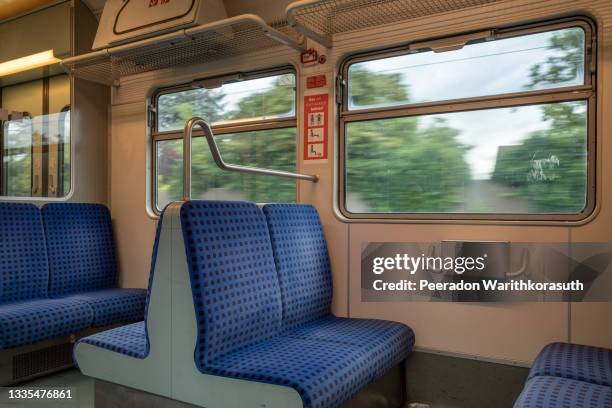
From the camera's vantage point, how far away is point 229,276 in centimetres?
229

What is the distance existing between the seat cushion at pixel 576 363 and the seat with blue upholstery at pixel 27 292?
2884 millimetres

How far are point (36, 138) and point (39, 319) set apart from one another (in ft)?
6.21

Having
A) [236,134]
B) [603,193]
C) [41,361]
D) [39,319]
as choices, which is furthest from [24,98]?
[603,193]

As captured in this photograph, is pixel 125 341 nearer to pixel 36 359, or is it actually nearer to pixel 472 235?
pixel 36 359

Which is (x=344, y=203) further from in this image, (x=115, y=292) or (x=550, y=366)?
(x=115, y=292)

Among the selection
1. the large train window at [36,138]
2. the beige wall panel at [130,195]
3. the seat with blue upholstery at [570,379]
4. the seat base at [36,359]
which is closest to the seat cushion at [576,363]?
the seat with blue upholstery at [570,379]

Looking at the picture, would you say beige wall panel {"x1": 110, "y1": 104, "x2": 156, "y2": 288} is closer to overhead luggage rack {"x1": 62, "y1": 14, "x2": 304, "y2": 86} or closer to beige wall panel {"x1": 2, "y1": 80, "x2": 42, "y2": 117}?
overhead luggage rack {"x1": 62, "y1": 14, "x2": 304, "y2": 86}

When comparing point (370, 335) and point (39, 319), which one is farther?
point (39, 319)

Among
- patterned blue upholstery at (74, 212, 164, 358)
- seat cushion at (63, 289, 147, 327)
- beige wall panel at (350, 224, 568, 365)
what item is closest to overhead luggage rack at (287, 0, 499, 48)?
beige wall panel at (350, 224, 568, 365)

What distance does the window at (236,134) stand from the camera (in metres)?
3.71

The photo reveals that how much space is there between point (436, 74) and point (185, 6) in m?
1.80

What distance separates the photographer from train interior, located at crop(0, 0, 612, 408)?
2268mm

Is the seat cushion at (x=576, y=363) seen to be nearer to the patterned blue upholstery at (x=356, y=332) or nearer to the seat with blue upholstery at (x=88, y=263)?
the patterned blue upholstery at (x=356, y=332)

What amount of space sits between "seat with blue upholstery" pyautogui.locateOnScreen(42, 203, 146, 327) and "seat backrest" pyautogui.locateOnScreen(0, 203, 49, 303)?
0.29ft
